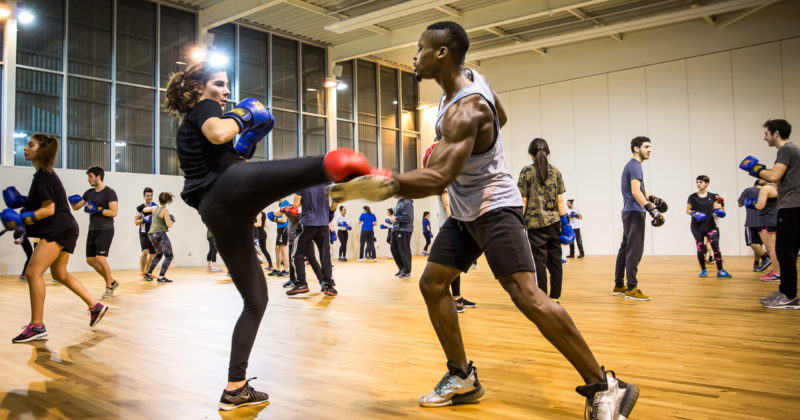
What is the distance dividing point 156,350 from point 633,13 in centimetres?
1342

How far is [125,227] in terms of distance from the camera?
11.7 metres

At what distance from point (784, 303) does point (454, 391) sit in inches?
146

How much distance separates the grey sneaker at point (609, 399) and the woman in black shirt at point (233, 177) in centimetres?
119

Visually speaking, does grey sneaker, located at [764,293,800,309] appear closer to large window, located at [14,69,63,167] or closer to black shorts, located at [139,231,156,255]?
black shorts, located at [139,231,156,255]

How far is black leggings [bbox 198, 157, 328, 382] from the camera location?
192cm

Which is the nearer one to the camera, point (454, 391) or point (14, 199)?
point (454, 391)

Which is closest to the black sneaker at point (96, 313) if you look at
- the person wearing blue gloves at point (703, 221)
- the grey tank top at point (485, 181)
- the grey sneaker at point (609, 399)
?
the grey tank top at point (485, 181)

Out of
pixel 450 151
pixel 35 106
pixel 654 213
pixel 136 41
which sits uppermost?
pixel 136 41

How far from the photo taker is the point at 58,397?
7.56ft

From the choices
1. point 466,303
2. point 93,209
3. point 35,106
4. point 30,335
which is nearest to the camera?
point 30,335

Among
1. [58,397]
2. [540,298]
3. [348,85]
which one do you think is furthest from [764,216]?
[348,85]

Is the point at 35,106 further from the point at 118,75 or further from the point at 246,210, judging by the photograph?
the point at 246,210

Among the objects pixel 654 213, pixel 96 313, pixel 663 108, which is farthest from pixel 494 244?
pixel 663 108

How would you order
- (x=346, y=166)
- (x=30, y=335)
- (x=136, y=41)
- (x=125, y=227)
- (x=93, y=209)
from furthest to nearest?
(x=136, y=41) < (x=125, y=227) < (x=93, y=209) < (x=30, y=335) < (x=346, y=166)
